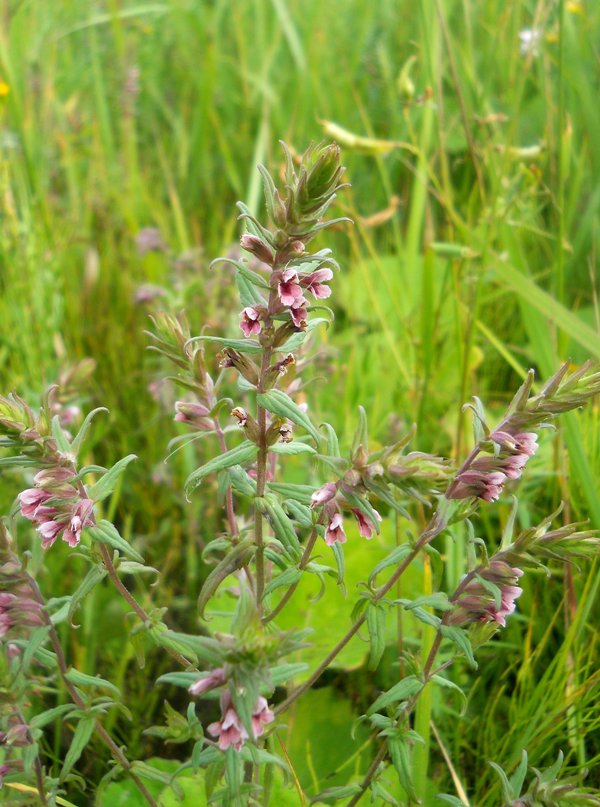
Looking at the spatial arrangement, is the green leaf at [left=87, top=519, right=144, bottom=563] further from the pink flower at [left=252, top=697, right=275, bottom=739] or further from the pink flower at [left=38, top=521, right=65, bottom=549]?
the pink flower at [left=252, top=697, right=275, bottom=739]

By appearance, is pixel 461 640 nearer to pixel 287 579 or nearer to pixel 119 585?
pixel 287 579

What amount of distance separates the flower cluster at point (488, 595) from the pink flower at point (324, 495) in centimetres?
23

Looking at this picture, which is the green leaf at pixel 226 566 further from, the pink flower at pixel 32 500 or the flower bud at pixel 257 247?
the flower bud at pixel 257 247

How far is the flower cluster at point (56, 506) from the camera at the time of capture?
109cm

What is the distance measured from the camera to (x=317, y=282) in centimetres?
108

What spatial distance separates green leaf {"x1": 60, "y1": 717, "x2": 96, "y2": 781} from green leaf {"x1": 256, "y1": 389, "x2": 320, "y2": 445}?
1.68 feet

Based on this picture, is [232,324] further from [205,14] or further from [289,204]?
[205,14]

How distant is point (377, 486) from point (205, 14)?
11.7 feet

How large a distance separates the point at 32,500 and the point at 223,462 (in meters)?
0.26

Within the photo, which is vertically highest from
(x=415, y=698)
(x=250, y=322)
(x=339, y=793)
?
(x=250, y=322)

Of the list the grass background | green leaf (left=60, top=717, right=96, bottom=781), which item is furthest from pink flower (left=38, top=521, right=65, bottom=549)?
green leaf (left=60, top=717, right=96, bottom=781)

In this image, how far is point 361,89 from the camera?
364 centimetres

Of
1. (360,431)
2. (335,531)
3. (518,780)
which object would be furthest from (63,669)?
(518,780)

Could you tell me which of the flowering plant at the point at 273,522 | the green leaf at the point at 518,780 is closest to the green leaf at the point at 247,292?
the flowering plant at the point at 273,522
